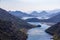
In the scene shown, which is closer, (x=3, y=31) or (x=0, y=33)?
(x=0, y=33)

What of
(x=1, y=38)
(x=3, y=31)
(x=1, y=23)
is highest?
(x=1, y=23)

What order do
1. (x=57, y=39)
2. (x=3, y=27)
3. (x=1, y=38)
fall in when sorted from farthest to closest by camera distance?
1. (x=57, y=39)
2. (x=3, y=27)
3. (x=1, y=38)

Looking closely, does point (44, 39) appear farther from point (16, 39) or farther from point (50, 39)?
point (16, 39)

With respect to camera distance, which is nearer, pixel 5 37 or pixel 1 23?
pixel 5 37

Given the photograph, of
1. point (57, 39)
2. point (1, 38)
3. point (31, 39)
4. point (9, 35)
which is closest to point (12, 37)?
point (9, 35)

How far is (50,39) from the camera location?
47.6m

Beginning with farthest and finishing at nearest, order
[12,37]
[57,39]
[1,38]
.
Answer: [57,39] → [12,37] → [1,38]

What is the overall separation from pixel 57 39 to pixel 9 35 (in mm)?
12763

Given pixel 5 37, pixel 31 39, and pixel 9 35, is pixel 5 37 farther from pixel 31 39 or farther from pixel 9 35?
pixel 31 39

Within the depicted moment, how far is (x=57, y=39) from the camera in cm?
4547

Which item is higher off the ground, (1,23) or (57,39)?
(1,23)

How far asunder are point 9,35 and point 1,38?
4.24m

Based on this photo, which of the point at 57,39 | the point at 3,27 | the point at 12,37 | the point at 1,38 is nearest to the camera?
the point at 1,38

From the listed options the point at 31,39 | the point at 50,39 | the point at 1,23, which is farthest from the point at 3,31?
the point at 50,39
